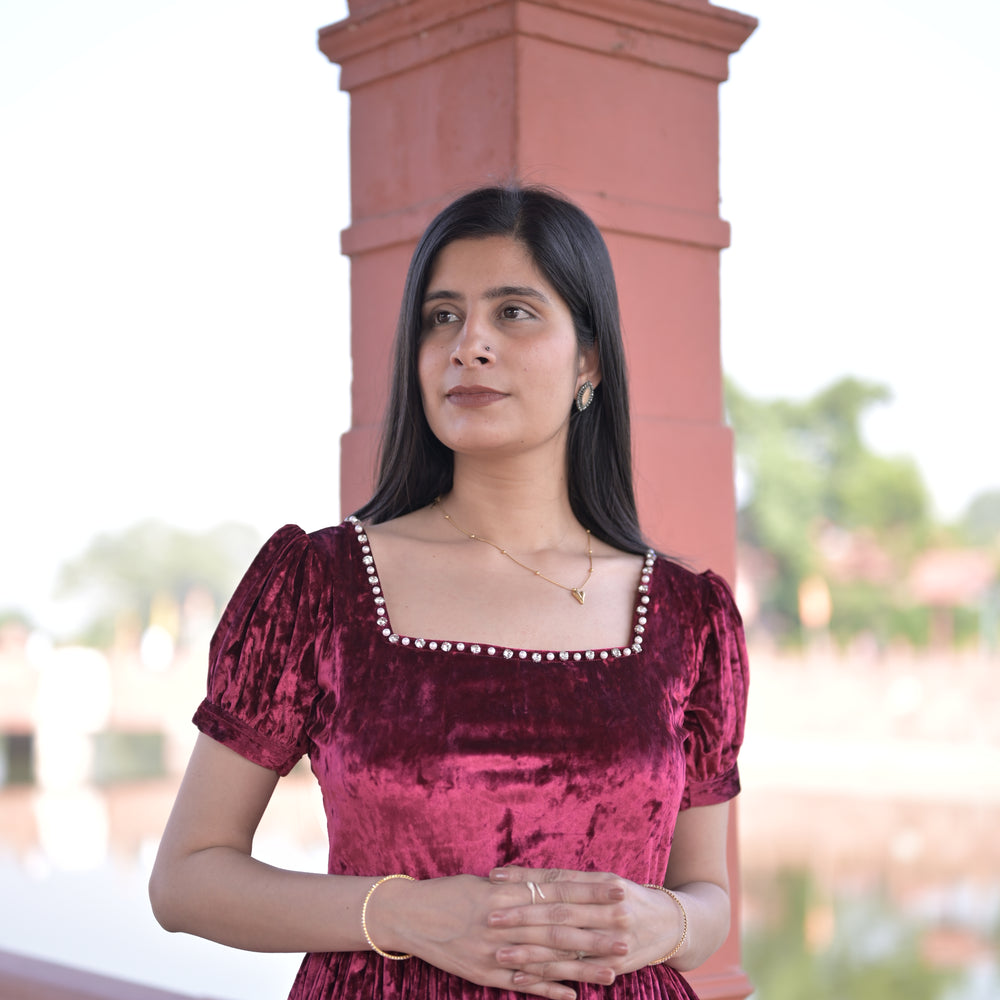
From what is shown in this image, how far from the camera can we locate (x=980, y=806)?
65.1 feet

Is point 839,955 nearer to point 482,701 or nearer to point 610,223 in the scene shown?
point 610,223

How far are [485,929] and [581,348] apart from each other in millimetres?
750

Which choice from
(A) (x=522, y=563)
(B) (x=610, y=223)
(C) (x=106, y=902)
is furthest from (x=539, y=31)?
(C) (x=106, y=902)

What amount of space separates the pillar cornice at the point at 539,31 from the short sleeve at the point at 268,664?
44.9 inches

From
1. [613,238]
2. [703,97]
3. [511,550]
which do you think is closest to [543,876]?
[511,550]

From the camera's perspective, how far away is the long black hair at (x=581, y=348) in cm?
180

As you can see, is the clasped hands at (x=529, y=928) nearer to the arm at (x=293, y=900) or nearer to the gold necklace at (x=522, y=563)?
the arm at (x=293, y=900)

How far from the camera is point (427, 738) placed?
1570 mm

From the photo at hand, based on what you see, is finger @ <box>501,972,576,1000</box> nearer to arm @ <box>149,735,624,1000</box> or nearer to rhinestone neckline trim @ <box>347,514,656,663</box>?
arm @ <box>149,735,624,1000</box>

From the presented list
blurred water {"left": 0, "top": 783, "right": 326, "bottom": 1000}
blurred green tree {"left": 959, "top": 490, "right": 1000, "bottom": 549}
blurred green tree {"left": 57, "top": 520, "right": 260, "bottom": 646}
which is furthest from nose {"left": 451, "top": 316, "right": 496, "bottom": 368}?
blurred green tree {"left": 57, "top": 520, "right": 260, "bottom": 646}

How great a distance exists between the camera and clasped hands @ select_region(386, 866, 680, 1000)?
1.51 metres

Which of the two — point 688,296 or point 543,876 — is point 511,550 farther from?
point 688,296

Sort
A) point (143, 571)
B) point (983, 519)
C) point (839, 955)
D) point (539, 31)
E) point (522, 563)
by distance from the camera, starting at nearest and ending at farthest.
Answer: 1. point (522, 563)
2. point (539, 31)
3. point (839, 955)
4. point (983, 519)
5. point (143, 571)

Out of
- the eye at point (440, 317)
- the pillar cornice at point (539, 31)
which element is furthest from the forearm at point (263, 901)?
the pillar cornice at point (539, 31)
